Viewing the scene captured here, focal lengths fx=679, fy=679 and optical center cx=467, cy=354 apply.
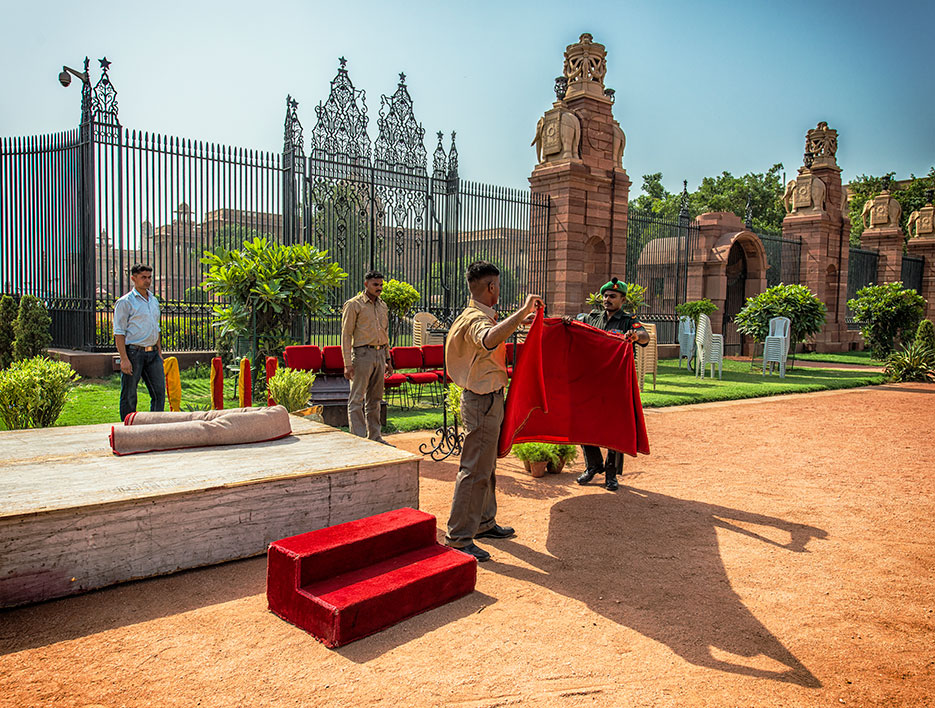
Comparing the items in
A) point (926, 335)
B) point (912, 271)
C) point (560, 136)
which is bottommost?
point (926, 335)

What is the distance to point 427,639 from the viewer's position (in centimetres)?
335

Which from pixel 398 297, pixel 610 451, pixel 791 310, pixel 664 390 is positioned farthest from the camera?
pixel 791 310

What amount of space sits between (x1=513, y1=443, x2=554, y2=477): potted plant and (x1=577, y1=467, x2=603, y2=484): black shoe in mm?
372

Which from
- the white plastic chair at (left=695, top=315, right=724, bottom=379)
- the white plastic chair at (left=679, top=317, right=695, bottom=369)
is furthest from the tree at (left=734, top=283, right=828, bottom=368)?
the white plastic chair at (left=695, top=315, right=724, bottom=379)

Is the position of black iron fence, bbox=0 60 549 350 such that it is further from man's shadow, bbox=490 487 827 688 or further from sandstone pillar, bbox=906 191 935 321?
sandstone pillar, bbox=906 191 935 321

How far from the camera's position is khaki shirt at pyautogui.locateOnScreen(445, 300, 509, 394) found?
4426mm

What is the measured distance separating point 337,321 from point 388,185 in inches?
130

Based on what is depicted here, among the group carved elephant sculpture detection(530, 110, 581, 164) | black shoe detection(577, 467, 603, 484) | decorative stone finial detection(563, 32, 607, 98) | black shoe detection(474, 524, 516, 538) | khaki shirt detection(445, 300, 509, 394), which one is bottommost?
black shoe detection(474, 524, 516, 538)

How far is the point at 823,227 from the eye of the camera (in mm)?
25703

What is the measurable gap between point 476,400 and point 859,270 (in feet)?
→ 102

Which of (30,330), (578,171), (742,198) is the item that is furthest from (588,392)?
(742,198)

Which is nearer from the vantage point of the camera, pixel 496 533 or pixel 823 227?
pixel 496 533

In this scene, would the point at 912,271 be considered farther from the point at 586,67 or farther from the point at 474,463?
the point at 474,463

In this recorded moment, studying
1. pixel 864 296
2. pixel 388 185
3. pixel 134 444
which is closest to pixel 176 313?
pixel 388 185
